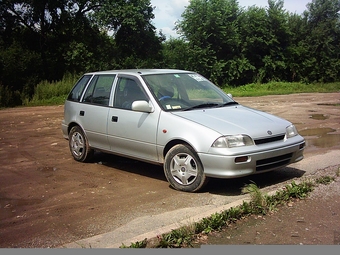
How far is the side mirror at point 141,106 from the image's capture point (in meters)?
6.61

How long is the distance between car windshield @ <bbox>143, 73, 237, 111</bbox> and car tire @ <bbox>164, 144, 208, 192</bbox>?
777 mm

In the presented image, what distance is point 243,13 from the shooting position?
131 feet

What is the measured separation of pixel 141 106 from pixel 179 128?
0.77 m

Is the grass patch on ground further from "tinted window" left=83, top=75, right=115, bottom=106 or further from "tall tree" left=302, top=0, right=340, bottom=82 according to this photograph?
"tall tree" left=302, top=0, right=340, bottom=82

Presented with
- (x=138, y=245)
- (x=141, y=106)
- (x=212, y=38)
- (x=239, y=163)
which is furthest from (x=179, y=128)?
(x=212, y=38)

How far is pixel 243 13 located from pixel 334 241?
38.0m

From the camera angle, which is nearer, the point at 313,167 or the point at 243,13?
the point at 313,167

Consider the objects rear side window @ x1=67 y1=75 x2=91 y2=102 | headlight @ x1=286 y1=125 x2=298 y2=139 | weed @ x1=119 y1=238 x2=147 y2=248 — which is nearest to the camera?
weed @ x1=119 y1=238 x2=147 y2=248

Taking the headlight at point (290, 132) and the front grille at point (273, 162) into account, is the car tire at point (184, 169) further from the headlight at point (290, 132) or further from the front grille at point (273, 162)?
the headlight at point (290, 132)

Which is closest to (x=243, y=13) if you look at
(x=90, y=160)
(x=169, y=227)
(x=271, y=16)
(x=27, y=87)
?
(x=271, y=16)

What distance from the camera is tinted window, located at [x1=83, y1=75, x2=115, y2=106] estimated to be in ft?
25.4

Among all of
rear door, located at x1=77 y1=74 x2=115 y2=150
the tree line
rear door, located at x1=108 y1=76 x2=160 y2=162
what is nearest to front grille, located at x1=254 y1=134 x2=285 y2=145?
rear door, located at x1=108 y1=76 x2=160 y2=162

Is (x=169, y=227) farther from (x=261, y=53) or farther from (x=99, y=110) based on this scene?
(x=261, y=53)

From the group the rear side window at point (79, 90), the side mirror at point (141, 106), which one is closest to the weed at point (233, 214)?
the side mirror at point (141, 106)
